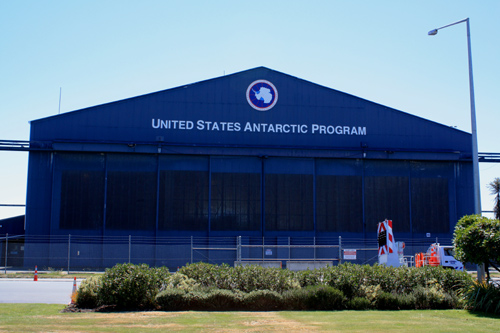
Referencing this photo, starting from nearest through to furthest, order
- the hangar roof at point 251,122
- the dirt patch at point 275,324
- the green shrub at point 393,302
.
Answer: the dirt patch at point 275,324 < the green shrub at point 393,302 < the hangar roof at point 251,122

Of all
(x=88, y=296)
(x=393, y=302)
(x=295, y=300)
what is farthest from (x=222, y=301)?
(x=393, y=302)

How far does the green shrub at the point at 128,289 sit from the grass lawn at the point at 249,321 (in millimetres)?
931

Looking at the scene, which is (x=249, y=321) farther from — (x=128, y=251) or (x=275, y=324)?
(x=128, y=251)

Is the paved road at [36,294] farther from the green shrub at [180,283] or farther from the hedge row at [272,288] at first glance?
the green shrub at [180,283]

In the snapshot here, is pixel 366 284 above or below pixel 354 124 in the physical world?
below

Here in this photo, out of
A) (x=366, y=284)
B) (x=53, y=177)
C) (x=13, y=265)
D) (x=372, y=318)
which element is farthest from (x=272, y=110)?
(x=372, y=318)

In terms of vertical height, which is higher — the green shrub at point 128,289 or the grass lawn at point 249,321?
the green shrub at point 128,289

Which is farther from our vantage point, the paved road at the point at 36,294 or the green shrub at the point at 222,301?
the paved road at the point at 36,294

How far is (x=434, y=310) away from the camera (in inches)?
629

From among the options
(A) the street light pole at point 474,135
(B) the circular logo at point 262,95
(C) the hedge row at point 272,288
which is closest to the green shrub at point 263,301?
(C) the hedge row at point 272,288

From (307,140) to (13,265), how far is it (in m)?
26.2

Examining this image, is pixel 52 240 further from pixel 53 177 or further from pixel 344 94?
pixel 344 94

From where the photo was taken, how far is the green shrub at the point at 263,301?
15953 mm

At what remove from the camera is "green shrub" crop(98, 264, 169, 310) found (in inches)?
619
